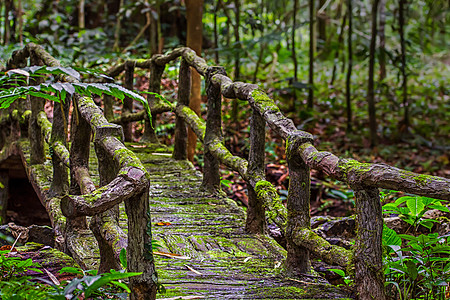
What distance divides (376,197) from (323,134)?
257 inches

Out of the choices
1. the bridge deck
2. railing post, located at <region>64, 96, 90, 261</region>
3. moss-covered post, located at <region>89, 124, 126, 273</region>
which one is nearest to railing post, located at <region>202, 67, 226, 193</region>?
the bridge deck

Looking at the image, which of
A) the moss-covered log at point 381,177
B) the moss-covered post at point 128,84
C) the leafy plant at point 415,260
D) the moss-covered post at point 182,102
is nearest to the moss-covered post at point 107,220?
the moss-covered log at point 381,177

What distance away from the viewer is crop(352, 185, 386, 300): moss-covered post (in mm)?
2068

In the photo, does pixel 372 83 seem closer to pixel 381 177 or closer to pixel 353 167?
pixel 353 167

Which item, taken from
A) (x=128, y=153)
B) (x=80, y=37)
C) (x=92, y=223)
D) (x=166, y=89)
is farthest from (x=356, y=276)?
(x=80, y=37)

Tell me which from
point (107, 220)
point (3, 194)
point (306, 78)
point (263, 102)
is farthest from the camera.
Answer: point (306, 78)

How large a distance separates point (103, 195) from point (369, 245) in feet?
3.77

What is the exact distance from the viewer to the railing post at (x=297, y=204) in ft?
8.62

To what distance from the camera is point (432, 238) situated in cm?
243

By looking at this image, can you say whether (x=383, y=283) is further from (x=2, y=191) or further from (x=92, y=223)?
(x=2, y=191)

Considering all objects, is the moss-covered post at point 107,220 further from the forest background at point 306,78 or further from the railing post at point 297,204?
the forest background at point 306,78

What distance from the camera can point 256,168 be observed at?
131 inches

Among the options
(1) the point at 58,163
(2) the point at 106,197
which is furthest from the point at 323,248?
(1) the point at 58,163

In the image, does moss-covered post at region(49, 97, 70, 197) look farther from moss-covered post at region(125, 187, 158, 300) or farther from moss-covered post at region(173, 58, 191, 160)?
moss-covered post at region(125, 187, 158, 300)
